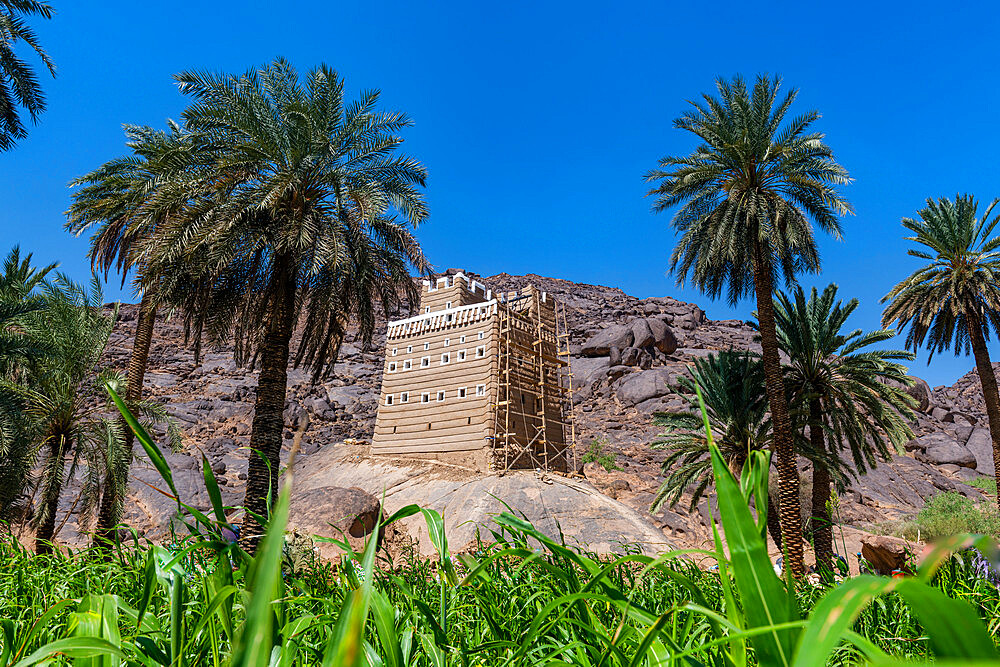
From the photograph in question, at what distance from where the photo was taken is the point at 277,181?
44.9 feet

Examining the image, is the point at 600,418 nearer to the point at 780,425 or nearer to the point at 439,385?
the point at 439,385

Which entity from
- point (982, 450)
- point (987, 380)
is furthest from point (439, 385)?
point (982, 450)

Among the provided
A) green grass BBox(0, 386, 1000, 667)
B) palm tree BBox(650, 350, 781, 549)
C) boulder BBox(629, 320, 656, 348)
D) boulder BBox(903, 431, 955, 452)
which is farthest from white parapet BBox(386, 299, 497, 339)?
boulder BBox(903, 431, 955, 452)

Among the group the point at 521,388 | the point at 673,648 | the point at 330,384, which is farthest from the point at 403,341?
the point at 673,648

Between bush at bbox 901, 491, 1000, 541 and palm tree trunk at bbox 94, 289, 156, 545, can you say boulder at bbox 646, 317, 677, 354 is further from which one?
palm tree trunk at bbox 94, 289, 156, 545

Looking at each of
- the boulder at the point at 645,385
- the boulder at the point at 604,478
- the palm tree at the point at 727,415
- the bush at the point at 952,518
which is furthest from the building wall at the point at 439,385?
the boulder at the point at 645,385

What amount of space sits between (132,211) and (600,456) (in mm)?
32313

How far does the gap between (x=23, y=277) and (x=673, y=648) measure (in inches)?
1115

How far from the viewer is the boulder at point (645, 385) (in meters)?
48.8

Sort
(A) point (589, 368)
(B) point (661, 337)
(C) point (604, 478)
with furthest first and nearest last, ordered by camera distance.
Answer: (B) point (661, 337), (A) point (589, 368), (C) point (604, 478)

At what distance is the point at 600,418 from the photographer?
158ft

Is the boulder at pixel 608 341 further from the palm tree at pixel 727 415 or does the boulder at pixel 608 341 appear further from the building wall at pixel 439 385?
the palm tree at pixel 727 415

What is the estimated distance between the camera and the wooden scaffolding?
2720 centimetres

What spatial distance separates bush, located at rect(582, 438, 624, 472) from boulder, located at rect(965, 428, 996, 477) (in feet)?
100
